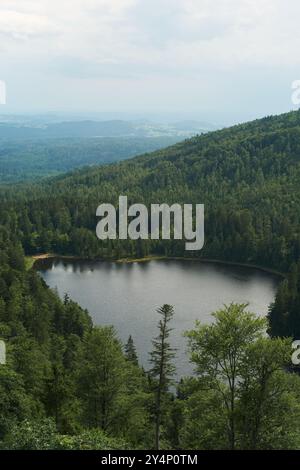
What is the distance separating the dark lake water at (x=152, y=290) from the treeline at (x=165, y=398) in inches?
1187

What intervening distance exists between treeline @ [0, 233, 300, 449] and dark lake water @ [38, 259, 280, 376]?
3016cm

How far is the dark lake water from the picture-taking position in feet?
285

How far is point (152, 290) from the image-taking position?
358 ft

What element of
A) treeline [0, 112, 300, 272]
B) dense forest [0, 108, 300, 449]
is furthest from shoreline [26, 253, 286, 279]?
dense forest [0, 108, 300, 449]

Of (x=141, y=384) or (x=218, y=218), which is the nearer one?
(x=141, y=384)

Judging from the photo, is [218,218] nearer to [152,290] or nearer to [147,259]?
[147,259]

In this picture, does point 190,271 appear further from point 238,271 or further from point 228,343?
point 228,343

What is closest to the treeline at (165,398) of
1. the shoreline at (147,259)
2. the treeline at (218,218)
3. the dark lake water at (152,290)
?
the dark lake water at (152,290)

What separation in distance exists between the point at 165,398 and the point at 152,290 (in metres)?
75.0

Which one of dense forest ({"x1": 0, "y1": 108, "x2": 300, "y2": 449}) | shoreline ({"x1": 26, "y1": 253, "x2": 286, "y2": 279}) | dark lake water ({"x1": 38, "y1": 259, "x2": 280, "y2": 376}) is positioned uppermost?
dense forest ({"x1": 0, "y1": 108, "x2": 300, "y2": 449})

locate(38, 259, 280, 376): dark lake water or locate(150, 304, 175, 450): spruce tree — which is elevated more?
locate(150, 304, 175, 450): spruce tree

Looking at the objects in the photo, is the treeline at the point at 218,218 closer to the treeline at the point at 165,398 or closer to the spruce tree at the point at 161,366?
the treeline at the point at 165,398

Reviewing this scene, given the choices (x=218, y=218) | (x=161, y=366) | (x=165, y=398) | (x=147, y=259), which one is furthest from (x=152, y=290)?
(x=161, y=366)

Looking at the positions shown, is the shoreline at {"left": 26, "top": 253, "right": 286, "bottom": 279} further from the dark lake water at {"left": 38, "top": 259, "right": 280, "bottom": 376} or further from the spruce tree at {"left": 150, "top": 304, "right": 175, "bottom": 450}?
the spruce tree at {"left": 150, "top": 304, "right": 175, "bottom": 450}
